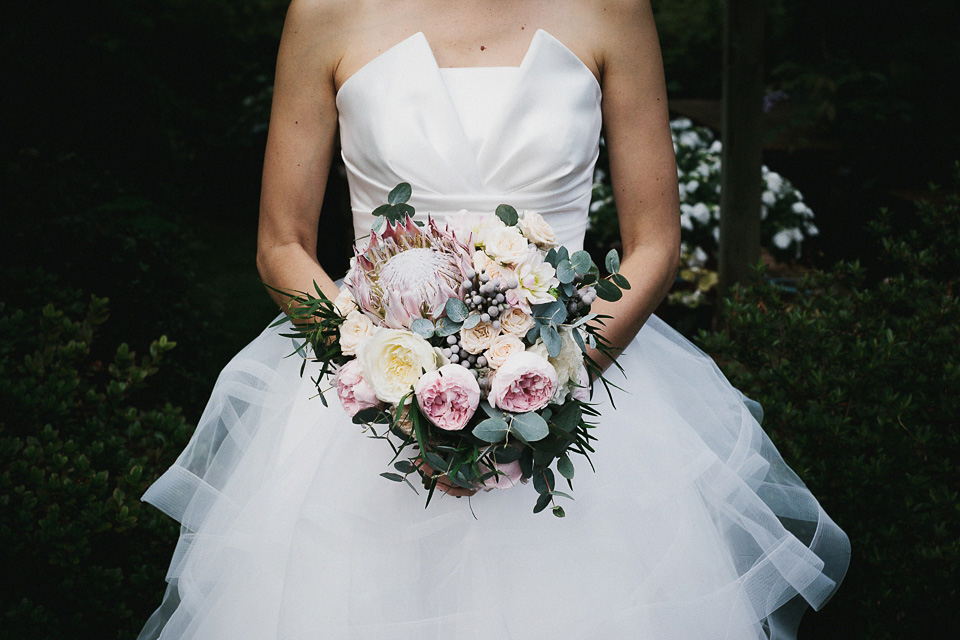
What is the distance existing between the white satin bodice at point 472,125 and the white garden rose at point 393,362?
616mm

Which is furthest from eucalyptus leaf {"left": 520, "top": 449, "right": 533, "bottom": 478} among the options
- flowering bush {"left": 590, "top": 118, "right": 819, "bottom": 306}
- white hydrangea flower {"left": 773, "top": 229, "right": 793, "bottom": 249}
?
white hydrangea flower {"left": 773, "top": 229, "right": 793, "bottom": 249}

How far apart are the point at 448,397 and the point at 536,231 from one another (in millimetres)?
371

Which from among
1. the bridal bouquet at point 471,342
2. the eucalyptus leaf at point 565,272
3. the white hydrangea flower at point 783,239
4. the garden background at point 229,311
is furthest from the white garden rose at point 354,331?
the white hydrangea flower at point 783,239

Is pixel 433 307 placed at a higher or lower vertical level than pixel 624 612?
higher

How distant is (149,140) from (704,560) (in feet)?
13.1

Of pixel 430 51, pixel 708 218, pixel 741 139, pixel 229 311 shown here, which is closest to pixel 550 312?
pixel 430 51

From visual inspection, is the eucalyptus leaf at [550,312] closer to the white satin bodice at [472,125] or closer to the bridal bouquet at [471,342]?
the bridal bouquet at [471,342]

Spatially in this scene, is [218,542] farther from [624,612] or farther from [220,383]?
[624,612]

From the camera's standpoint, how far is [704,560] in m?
1.71

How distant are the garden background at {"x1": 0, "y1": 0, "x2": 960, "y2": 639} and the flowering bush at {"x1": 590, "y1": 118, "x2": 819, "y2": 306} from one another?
5 centimetres

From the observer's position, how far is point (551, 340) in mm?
1408

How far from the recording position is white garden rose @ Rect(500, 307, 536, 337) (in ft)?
4.66

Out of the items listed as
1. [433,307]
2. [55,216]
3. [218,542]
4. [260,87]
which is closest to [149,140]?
[55,216]

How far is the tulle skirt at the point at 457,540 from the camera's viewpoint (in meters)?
1.58
